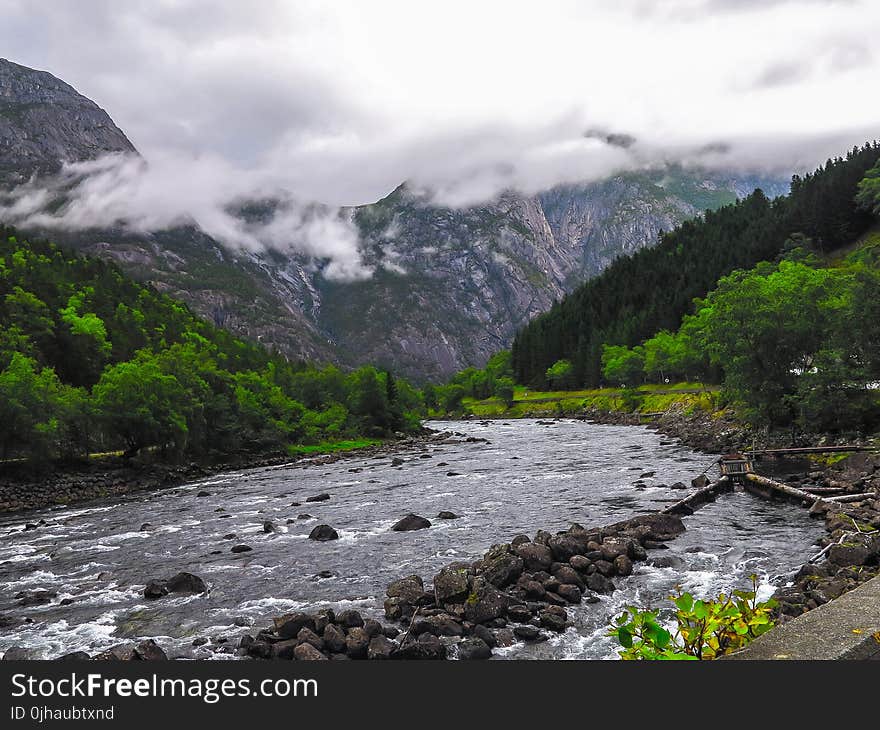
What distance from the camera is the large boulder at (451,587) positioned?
19.7 m

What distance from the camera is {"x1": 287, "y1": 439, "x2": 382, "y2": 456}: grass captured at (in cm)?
9256

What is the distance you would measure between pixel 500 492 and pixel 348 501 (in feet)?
38.9

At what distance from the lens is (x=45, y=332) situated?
97.1 meters

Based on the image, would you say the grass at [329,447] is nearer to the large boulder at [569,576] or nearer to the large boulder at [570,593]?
the large boulder at [569,576]

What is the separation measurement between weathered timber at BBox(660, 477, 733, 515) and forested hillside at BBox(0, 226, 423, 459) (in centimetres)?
6003

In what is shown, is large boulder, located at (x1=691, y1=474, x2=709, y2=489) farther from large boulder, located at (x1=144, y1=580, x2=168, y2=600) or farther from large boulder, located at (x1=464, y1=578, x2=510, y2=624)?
large boulder, located at (x1=144, y1=580, x2=168, y2=600)

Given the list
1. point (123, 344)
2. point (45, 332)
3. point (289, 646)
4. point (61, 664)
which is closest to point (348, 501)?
point (289, 646)

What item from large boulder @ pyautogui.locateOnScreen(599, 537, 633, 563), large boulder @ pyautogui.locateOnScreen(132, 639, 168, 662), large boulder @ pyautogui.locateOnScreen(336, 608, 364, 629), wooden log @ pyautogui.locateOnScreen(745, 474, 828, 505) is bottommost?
wooden log @ pyautogui.locateOnScreen(745, 474, 828, 505)

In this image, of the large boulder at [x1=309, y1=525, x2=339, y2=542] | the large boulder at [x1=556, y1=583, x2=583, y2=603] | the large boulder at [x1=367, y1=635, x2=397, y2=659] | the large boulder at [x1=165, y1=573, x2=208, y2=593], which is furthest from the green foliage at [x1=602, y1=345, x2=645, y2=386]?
the large boulder at [x1=367, y1=635, x2=397, y2=659]

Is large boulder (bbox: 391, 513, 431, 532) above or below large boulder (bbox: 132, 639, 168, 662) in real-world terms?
below

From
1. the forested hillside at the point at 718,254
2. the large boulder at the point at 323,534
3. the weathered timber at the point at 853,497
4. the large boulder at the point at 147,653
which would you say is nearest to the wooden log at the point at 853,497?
the weathered timber at the point at 853,497

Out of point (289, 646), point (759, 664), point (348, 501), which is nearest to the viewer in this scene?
point (759, 664)

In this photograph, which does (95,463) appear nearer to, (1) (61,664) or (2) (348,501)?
(2) (348,501)

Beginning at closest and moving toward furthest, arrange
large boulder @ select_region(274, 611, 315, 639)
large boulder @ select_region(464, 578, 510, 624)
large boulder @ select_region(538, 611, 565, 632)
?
1. large boulder @ select_region(274, 611, 315, 639)
2. large boulder @ select_region(538, 611, 565, 632)
3. large boulder @ select_region(464, 578, 510, 624)
